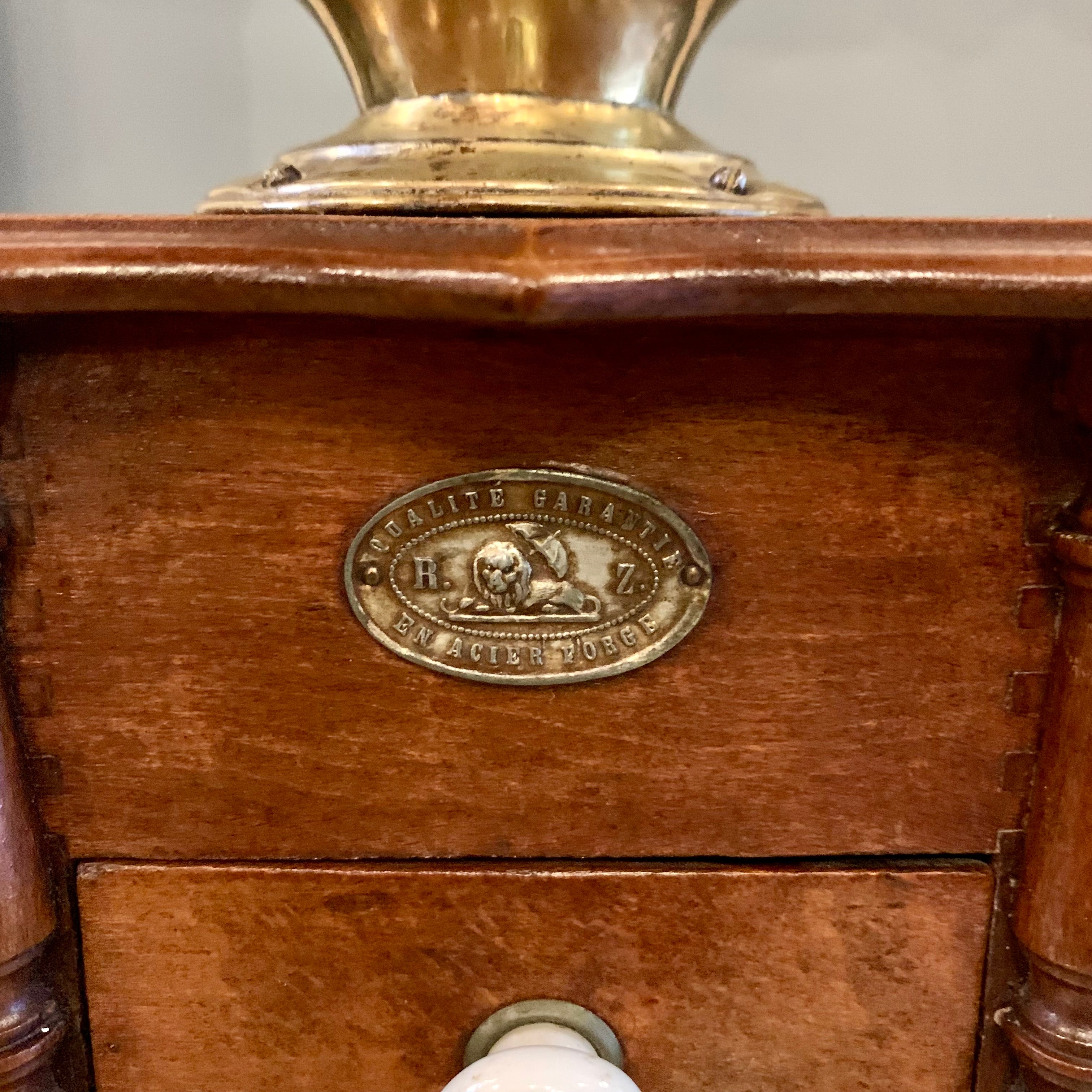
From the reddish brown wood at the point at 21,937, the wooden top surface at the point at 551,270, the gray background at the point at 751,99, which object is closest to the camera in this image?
the wooden top surface at the point at 551,270

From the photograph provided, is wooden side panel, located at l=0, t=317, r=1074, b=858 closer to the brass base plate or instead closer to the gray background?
the brass base plate

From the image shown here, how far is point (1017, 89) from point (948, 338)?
0.75 m

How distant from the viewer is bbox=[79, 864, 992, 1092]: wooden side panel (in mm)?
516

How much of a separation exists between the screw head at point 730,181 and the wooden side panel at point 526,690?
0.15 m

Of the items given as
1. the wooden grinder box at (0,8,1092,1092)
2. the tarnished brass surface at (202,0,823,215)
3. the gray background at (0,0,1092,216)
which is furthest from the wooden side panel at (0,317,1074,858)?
the gray background at (0,0,1092,216)

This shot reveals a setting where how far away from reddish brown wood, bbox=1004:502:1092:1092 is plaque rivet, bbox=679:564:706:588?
0.57 ft

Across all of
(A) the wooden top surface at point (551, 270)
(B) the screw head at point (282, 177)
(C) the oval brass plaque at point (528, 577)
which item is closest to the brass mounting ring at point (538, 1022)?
(C) the oval brass plaque at point (528, 577)

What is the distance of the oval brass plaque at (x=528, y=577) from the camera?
1.51 ft

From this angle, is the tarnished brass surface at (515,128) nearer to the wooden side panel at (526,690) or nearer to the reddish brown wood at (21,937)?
the wooden side panel at (526,690)

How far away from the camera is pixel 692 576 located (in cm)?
47

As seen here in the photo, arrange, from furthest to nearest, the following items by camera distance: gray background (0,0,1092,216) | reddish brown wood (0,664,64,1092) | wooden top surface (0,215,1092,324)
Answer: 1. gray background (0,0,1092,216)
2. reddish brown wood (0,664,64,1092)
3. wooden top surface (0,215,1092,324)

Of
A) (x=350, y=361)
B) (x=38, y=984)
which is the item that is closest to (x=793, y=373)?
(x=350, y=361)

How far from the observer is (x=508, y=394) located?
0.45 meters

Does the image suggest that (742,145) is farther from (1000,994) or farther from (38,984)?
(38,984)
